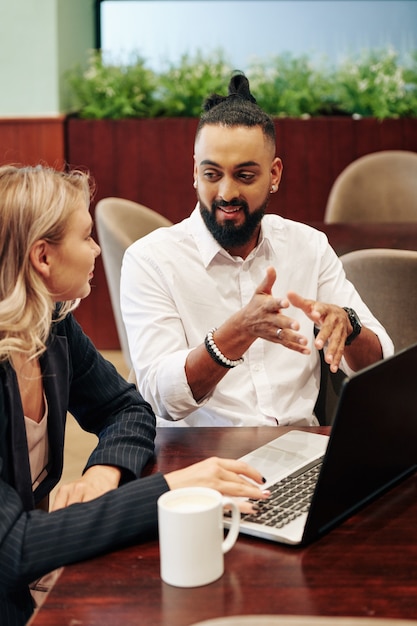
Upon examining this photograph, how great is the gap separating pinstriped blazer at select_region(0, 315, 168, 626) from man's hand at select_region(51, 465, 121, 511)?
18 millimetres

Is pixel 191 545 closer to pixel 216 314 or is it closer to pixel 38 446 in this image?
pixel 38 446

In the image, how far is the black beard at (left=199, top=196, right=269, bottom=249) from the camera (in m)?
2.14

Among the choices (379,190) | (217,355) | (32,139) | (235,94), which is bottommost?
(379,190)

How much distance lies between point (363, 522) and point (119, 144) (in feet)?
13.1

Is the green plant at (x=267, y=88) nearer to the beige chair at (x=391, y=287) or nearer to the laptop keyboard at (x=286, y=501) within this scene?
the beige chair at (x=391, y=287)

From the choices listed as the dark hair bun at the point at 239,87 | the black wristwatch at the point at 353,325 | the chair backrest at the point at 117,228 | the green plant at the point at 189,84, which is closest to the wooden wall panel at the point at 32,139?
the green plant at the point at 189,84

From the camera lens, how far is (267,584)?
3.61ft

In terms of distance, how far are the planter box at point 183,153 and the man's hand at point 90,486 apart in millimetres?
3629

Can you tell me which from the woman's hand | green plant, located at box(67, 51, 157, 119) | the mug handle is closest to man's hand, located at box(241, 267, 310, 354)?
the woman's hand

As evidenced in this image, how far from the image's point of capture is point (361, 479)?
1.28 meters

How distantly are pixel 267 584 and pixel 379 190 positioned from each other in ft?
11.7

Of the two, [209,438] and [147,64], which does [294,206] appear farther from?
[209,438]

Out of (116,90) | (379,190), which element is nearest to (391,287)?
(379,190)

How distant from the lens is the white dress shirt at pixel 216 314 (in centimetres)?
204
